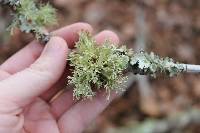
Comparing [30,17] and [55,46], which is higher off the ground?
[30,17]

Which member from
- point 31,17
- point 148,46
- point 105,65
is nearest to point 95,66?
point 105,65

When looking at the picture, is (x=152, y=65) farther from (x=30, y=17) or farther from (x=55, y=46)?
(x=30, y=17)

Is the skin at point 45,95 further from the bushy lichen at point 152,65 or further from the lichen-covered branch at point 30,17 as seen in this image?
the bushy lichen at point 152,65

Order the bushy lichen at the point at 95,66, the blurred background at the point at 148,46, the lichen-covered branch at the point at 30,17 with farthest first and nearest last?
the blurred background at the point at 148,46 → the lichen-covered branch at the point at 30,17 → the bushy lichen at the point at 95,66

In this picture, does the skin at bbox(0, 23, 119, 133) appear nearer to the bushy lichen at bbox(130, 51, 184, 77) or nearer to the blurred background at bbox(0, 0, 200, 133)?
the bushy lichen at bbox(130, 51, 184, 77)

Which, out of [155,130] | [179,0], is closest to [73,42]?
[155,130]

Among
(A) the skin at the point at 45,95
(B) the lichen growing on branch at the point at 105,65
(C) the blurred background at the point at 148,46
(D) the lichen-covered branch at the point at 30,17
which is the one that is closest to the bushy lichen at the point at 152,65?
(B) the lichen growing on branch at the point at 105,65
